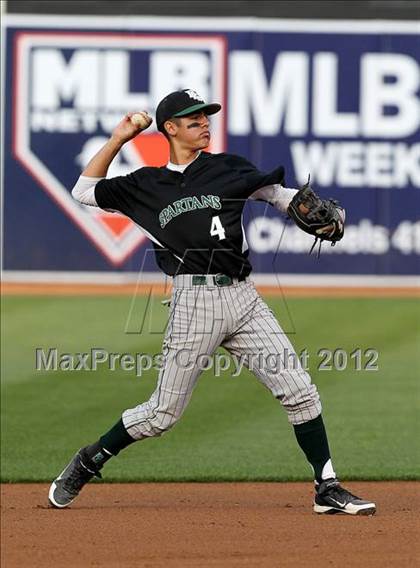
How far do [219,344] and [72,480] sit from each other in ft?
3.03

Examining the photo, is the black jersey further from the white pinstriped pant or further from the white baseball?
the white baseball

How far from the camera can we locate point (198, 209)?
5551 millimetres

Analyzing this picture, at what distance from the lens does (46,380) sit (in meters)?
9.91

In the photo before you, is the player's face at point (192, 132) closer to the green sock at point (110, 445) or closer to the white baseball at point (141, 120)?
the white baseball at point (141, 120)

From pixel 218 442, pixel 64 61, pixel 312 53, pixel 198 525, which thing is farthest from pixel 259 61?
pixel 198 525

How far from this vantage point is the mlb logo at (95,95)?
1400 centimetres

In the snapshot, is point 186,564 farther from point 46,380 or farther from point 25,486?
point 46,380

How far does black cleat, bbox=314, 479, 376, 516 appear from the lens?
5.60m

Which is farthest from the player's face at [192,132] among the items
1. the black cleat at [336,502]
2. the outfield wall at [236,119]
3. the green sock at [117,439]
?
the outfield wall at [236,119]

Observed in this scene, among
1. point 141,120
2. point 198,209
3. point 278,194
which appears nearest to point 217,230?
point 198,209

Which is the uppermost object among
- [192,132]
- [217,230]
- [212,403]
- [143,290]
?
[192,132]

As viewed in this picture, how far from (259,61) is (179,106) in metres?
8.63

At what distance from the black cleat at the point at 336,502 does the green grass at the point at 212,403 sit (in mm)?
1213

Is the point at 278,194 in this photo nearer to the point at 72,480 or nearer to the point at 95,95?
the point at 72,480
